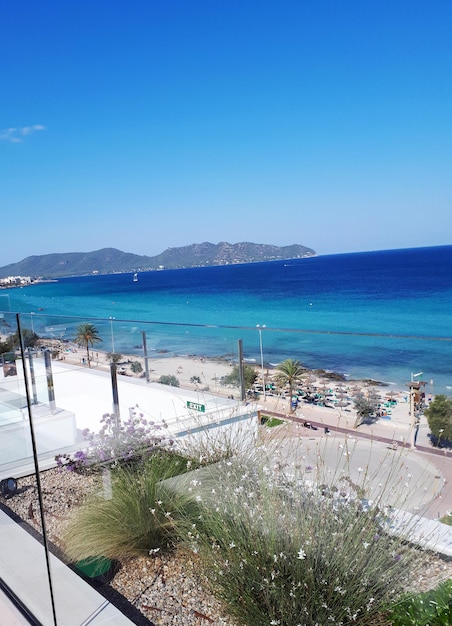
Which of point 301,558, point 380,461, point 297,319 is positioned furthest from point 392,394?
point 297,319

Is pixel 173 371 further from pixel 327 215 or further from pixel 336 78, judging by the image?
pixel 327 215

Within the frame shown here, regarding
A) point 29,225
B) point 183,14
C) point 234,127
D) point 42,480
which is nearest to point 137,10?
point 183,14

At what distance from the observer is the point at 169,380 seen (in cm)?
364

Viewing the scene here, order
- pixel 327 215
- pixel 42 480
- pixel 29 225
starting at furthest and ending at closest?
pixel 327 215, pixel 29 225, pixel 42 480

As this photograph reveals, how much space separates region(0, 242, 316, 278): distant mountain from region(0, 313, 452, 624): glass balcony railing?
828 inches

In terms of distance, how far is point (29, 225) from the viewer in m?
26.3

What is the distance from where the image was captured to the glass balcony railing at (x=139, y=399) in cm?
192

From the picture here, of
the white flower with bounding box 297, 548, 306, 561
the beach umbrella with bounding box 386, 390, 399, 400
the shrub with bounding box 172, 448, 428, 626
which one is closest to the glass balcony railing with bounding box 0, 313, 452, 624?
the beach umbrella with bounding box 386, 390, 399, 400

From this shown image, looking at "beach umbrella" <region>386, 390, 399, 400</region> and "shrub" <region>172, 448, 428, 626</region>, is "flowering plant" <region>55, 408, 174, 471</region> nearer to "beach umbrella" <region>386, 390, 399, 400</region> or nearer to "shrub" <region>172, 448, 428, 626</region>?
"shrub" <region>172, 448, 428, 626</region>

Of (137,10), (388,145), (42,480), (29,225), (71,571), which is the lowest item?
(71,571)

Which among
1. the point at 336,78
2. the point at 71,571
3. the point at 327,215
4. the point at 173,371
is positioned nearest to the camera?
the point at 71,571

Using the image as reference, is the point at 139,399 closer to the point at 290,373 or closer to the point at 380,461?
the point at 290,373

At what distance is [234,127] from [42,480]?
19.3m

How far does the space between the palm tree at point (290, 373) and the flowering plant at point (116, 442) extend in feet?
2.27
